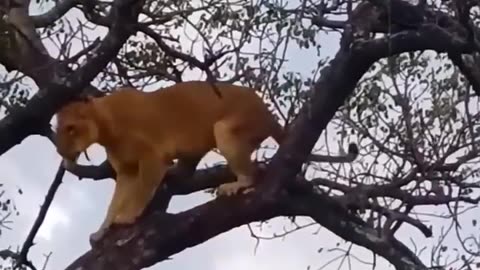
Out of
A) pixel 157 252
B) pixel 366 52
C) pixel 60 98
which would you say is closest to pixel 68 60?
pixel 60 98

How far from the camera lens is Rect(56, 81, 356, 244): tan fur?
4582 mm

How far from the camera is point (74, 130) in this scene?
4.45m

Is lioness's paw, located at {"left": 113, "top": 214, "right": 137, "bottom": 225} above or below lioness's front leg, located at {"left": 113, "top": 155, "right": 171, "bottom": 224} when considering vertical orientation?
below

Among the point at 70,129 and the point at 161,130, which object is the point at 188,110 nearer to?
the point at 161,130

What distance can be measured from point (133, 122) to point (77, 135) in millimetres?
445

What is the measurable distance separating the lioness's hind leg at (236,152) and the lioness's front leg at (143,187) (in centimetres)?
28

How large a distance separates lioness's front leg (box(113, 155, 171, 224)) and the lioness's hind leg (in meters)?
0.28

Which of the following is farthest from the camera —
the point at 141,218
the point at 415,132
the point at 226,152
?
the point at 415,132

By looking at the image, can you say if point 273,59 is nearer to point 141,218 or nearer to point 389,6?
point 389,6

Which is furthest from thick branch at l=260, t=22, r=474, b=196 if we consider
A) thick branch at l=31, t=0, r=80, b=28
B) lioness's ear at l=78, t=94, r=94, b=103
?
thick branch at l=31, t=0, r=80, b=28

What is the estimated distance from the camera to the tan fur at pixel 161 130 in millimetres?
4582

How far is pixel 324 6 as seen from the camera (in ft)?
12.9

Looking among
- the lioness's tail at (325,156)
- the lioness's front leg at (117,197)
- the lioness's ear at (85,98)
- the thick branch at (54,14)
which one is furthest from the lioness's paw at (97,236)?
the thick branch at (54,14)

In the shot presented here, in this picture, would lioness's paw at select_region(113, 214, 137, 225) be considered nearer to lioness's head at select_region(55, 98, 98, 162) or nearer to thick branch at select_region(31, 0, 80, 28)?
lioness's head at select_region(55, 98, 98, 162)
